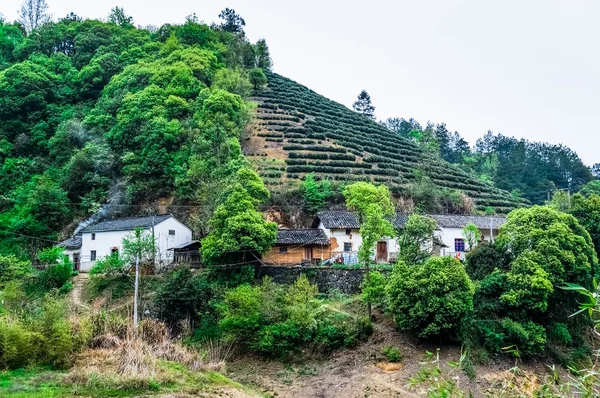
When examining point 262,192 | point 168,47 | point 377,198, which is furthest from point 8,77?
point 377,198

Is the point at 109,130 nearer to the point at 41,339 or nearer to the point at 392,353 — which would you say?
the point at 41,339

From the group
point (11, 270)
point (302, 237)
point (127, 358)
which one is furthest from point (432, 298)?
point (11, 270)

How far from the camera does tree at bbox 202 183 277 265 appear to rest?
25327 mm

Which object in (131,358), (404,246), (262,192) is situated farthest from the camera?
(262,192)

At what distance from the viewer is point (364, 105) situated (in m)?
77.8

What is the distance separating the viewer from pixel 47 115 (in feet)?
156

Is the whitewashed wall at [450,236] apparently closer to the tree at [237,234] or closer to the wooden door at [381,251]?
the wooden door at [381,251]

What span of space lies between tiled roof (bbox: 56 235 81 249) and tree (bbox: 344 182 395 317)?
18.9 meters

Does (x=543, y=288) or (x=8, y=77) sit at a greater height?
(x=8, y=77)

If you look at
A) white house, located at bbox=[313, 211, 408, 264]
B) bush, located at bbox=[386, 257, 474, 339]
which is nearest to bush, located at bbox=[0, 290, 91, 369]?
bush, located at bbox=[386, 257, 474, 339]

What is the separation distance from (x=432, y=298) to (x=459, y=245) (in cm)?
1298

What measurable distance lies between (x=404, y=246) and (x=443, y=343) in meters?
4.62

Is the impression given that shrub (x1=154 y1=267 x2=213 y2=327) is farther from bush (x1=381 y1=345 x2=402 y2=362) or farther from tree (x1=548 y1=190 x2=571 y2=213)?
tree (x1=548 y1=190 x2=571 y2=213)

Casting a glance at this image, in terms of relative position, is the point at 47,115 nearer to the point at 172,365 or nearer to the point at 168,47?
the point at 168,47
